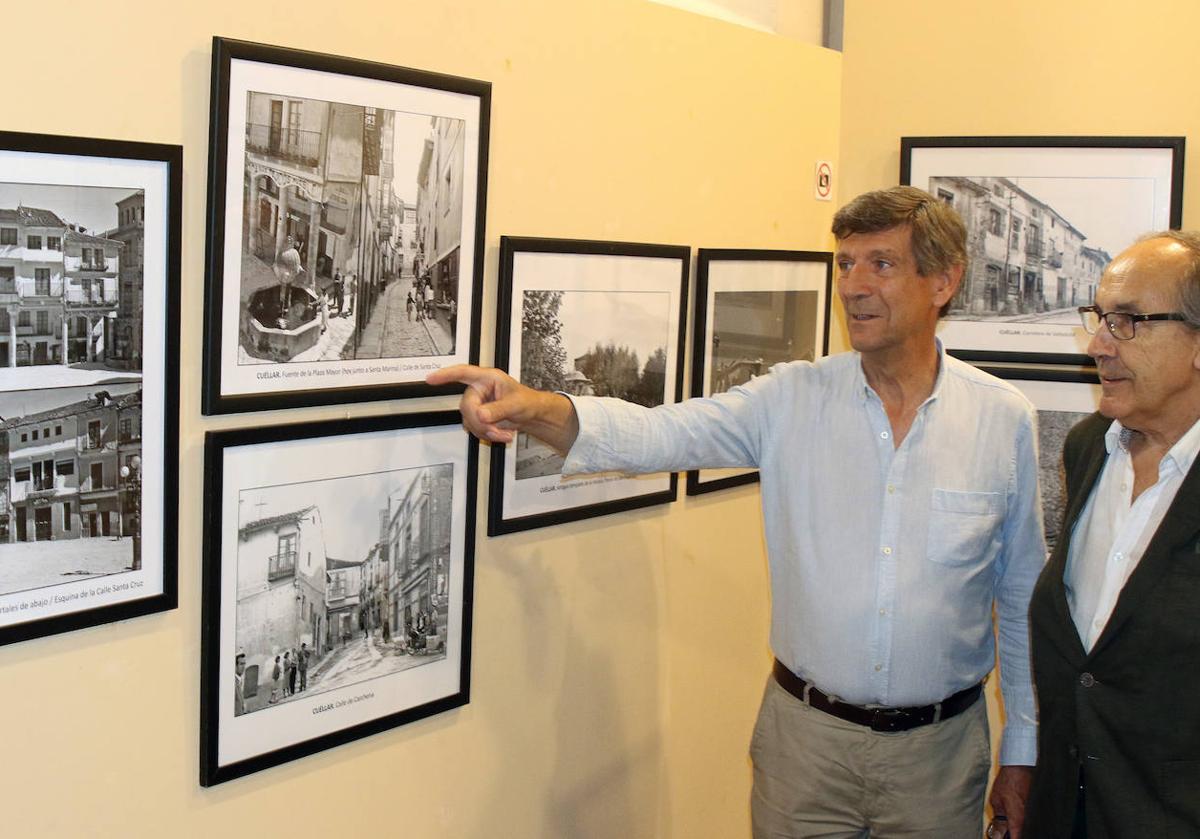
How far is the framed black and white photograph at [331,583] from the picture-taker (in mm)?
2199

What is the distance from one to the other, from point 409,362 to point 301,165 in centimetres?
47

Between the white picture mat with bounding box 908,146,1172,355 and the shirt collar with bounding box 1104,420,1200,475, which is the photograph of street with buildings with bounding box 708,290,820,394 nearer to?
the white picture mat with bounding box 908,146,1172,355

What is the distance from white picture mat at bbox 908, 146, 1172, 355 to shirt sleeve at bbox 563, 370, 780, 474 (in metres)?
1.43

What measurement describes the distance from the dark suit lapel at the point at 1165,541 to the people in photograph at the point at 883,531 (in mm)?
451

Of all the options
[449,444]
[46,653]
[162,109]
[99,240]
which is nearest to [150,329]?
[99,240]

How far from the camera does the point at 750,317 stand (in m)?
3.50

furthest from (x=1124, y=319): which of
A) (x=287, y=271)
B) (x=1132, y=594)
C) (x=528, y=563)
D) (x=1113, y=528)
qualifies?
(x=287, y=271)

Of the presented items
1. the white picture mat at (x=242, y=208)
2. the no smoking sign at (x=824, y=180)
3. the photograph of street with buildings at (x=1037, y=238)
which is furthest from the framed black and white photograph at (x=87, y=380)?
the photograph of street with buildings at (x=1037, y=238)

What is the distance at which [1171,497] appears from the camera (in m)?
2.32

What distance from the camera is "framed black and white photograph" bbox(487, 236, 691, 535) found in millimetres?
2742

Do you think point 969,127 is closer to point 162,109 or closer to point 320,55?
point 320,55

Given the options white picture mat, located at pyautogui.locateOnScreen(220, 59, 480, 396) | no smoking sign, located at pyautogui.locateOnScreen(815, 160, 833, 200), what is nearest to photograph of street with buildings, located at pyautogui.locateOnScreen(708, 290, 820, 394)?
no smoking sign, located at pyautogui.locateOnScreen(815, 160, 833, 200)

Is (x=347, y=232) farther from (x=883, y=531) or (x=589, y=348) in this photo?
(x=883, y=531)

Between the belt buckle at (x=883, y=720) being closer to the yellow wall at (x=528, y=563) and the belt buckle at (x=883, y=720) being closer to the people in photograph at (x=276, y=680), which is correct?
the yellow wall at (x=528, y=563)
